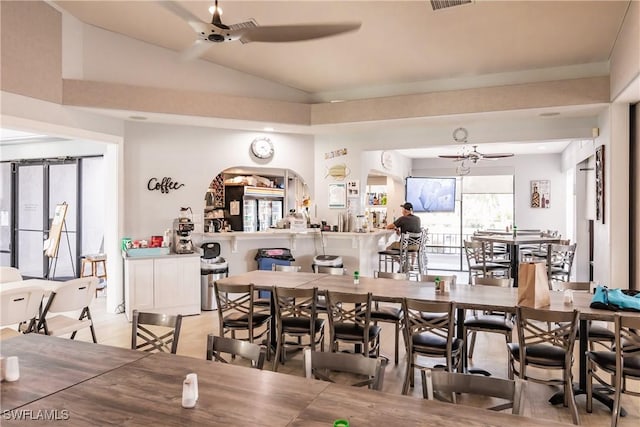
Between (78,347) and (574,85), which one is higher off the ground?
(574,85)

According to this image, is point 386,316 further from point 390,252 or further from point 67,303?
point 390,252

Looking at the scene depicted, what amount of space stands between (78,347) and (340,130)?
17.1 feet

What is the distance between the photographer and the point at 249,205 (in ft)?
27.0

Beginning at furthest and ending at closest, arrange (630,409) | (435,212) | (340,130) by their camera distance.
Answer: (435,212) < (340,130) < (630,409)

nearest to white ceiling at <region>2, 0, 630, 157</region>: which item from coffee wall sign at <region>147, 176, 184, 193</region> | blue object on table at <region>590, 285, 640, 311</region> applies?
coffee wall sign at <region>147, 176, 184, 193</region>

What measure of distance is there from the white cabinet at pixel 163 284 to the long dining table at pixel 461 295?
170cm

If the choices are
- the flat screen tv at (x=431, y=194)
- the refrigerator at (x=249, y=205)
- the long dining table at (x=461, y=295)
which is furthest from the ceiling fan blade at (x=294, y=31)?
the flat screen tv at (x=431, y=194)

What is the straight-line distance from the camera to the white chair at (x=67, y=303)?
13.4 feet

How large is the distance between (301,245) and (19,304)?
14.0 ft

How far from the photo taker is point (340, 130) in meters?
6.95

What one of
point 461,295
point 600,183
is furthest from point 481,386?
point 600,183

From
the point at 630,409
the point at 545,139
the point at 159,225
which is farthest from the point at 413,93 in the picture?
the point at 630,409

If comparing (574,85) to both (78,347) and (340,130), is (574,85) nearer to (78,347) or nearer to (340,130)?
(340,130)

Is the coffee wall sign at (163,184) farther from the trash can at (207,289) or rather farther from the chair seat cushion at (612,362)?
the chair seat cushion at (612,362)
